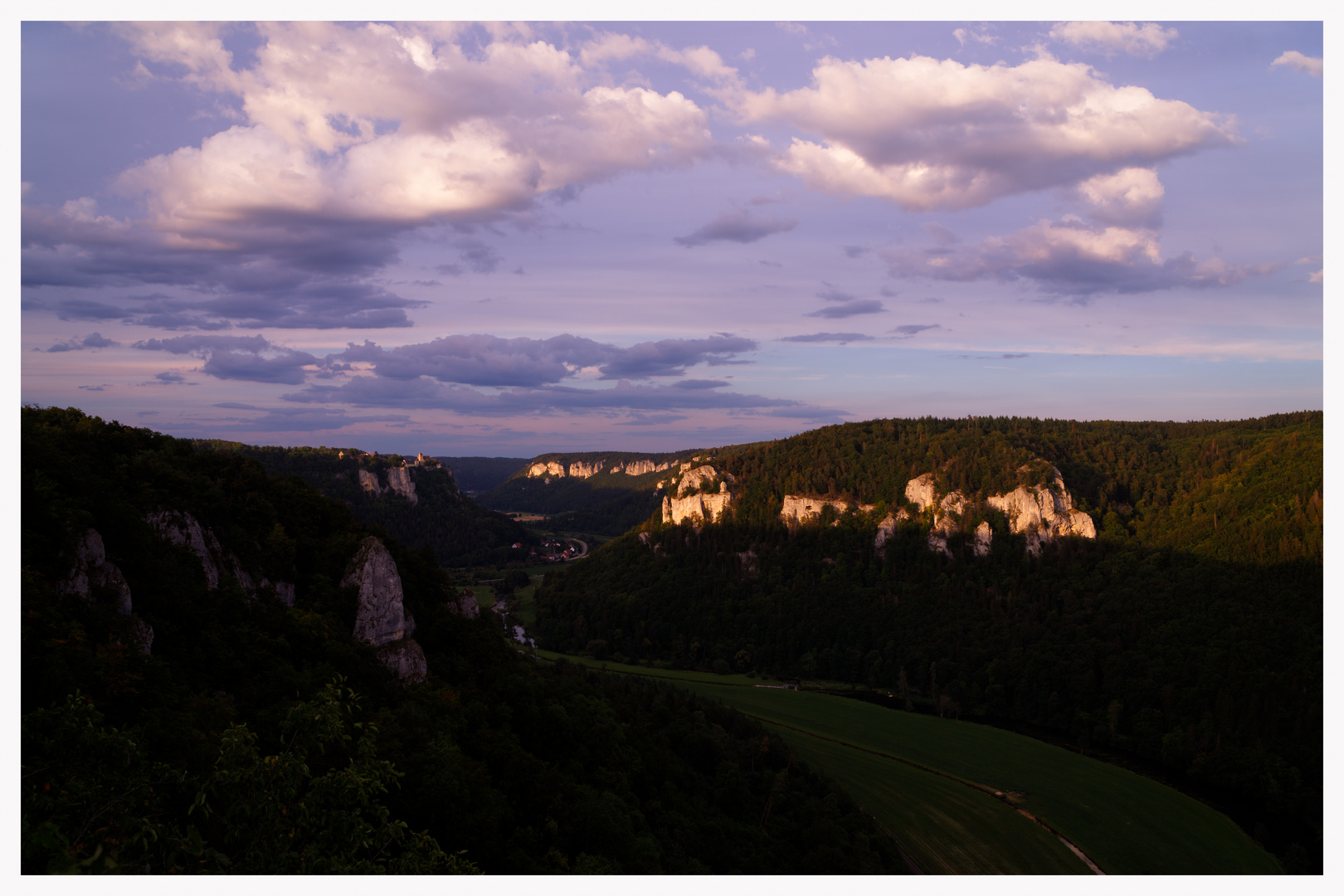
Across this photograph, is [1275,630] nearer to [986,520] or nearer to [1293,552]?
[1293,552]

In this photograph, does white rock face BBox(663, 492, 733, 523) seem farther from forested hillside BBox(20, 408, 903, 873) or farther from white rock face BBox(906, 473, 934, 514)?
forested hillside BBox(20, 408, 903, 873)

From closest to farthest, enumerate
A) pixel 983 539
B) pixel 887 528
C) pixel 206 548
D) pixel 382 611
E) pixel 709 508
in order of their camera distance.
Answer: pixel 206 548, pixel 382 611, pixel 983 539, pixel 887 528, pixel 709 508

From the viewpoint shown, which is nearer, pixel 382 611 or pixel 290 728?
pixel 290 728

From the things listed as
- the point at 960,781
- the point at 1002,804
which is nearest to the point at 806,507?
the point at 960,781

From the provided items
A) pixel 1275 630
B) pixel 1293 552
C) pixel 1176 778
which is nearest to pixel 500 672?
pixel 1176 778

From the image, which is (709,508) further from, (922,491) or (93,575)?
(93,575)

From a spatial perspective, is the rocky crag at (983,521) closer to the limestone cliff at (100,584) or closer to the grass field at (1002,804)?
the grass field at (1002,804)

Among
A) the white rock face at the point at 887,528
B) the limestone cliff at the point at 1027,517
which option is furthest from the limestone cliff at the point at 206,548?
the limestone cliff at the point at 1027,517
